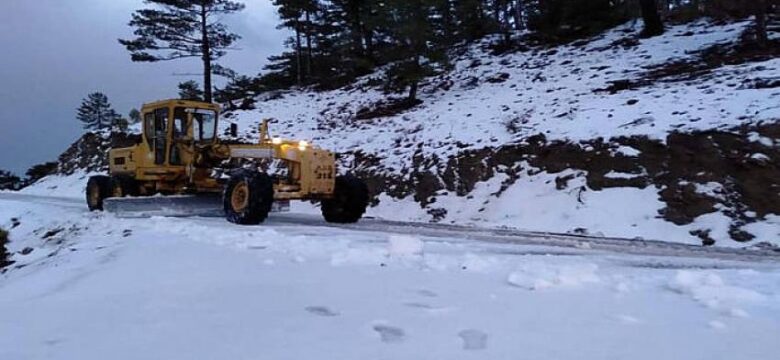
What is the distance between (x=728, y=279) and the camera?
4.30 meters

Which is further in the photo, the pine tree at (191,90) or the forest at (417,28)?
the pine tree at (191,90)

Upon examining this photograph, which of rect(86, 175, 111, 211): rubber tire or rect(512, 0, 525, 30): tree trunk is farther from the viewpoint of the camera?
rect(512, 0, 525, 30): tree trunk

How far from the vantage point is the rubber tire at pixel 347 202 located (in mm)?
10281

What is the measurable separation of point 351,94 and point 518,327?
76.7 ft

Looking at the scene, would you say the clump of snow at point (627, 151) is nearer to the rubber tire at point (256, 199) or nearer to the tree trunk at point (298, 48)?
the rubber tire at point (256, 199)

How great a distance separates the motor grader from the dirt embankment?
3084mm

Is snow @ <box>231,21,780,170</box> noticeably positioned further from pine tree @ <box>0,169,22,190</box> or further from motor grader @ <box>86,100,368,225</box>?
pine tree @ <box>0,169,22,190</box>

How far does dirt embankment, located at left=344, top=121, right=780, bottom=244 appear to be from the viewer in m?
8.89

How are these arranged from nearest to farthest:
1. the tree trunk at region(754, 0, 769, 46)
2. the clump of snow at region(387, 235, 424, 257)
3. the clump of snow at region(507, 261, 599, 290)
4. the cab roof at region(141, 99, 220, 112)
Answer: the clump of snow at region(507, 261, 599, 290), the clump of snow at region(387, 235, 424, 257), the cab roof at region(141, 99, 220, 112), the tree trunk at region(754, 0, 769, 46)

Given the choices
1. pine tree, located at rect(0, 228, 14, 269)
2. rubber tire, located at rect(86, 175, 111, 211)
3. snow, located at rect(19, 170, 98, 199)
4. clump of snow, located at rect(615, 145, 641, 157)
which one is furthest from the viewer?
snow, located at rect(19, 170, 98, 199)

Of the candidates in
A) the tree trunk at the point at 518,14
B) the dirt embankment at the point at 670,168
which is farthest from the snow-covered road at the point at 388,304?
the tree trunk at the point at 518,14

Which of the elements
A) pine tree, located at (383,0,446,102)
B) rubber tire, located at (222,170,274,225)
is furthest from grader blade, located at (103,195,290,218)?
pine tree, located at (383,0,446,102)

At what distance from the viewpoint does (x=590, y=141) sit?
11.6 meters

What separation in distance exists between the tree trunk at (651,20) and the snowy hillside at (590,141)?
593 mm
